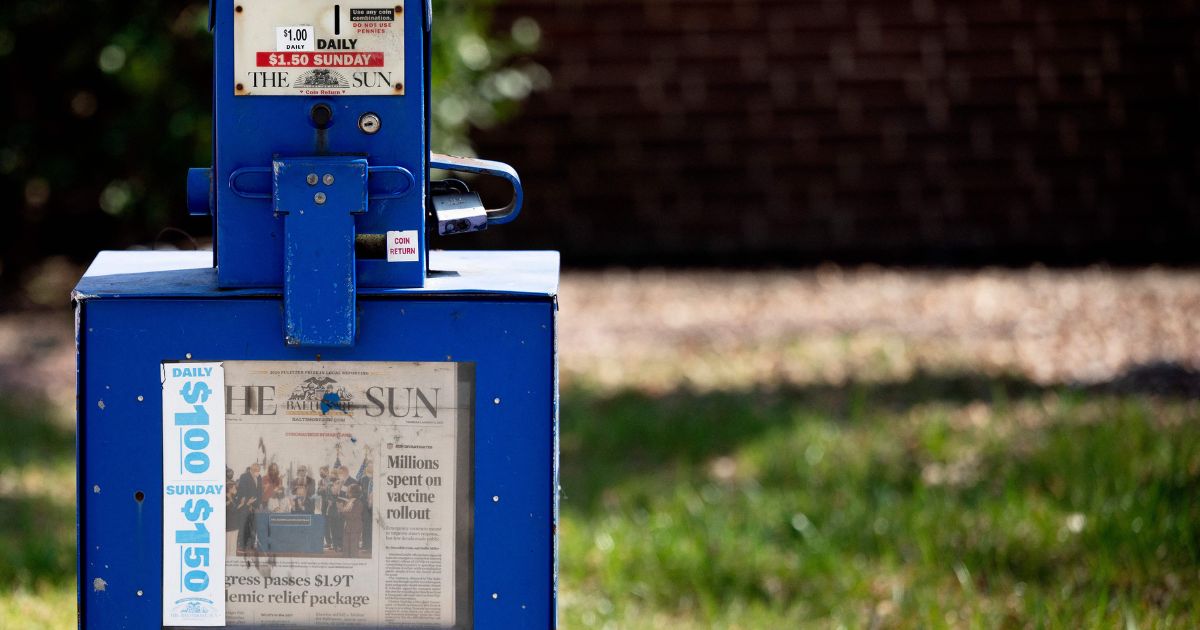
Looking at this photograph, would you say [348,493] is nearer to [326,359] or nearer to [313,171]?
[326,359]

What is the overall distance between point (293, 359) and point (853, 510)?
7.62 ft

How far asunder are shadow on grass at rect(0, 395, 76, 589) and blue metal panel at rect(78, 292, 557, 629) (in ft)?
5.01

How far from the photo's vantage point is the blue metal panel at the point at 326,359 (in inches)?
95.4

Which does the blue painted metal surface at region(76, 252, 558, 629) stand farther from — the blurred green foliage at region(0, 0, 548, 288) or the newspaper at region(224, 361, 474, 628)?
the blurred green foliage at region(0, 0, 548, 288)

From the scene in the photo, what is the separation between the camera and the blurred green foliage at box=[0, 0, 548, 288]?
6.44 meters

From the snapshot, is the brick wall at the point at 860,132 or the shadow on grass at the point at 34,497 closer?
the shadow on grass at the point at 34,497

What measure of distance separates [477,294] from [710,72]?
625cm

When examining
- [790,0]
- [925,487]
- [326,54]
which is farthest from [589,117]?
[326,54]

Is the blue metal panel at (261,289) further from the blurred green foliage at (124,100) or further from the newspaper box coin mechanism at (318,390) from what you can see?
the blurred green foliage at (124,100)

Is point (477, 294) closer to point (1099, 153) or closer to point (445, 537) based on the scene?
Answer: point (445, 537)

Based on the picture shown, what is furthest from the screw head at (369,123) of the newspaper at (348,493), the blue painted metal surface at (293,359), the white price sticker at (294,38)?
the newspaper at (348,493)

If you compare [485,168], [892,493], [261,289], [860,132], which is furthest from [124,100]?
[261,289]

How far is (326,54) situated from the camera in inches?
95.8

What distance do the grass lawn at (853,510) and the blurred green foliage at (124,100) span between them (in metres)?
1.65
